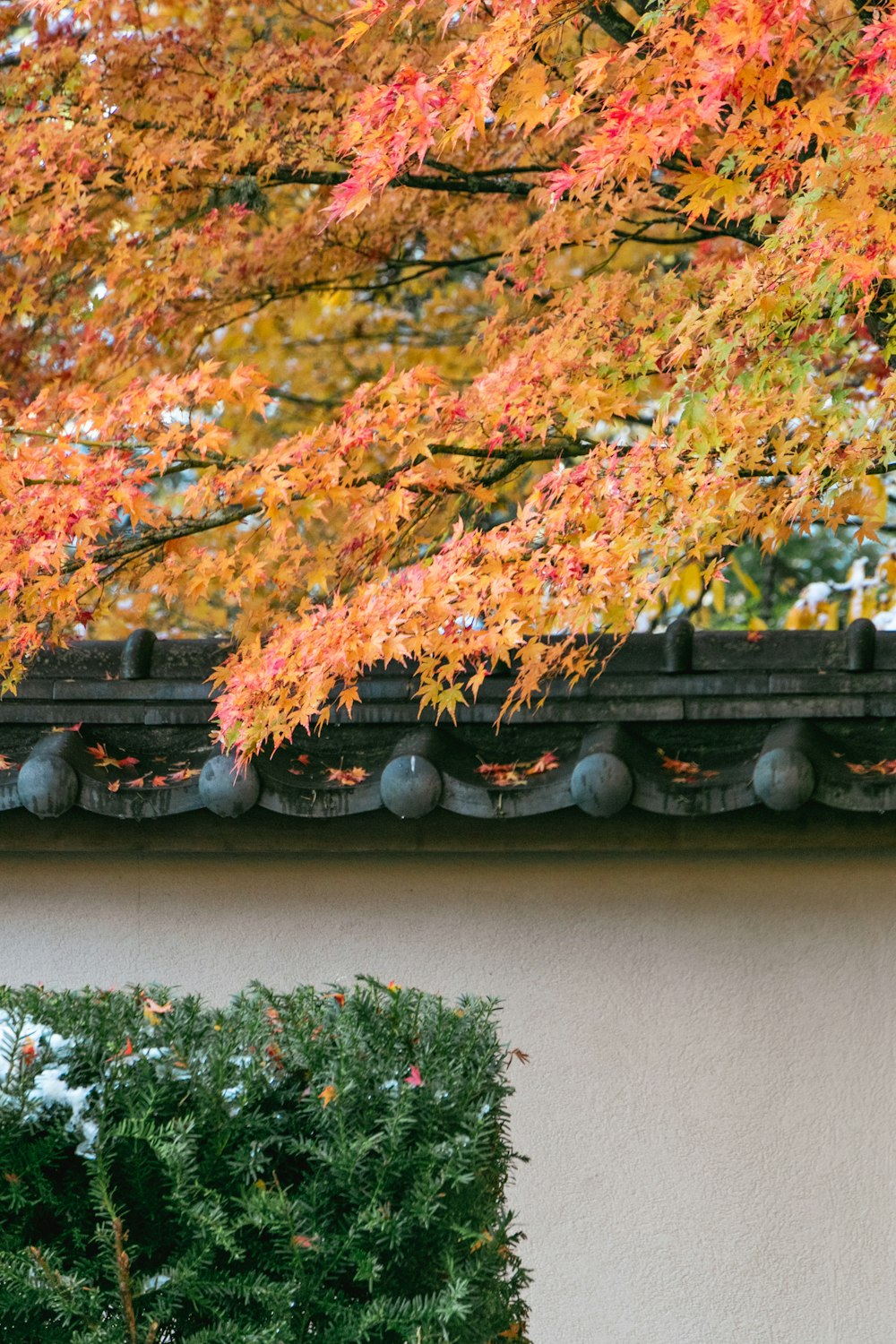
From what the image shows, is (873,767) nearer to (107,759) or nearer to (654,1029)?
(654,1029)

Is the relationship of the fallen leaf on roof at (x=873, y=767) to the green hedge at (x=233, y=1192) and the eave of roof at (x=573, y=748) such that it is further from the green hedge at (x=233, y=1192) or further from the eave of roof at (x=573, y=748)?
the green hedge at (x=233, y=1192)

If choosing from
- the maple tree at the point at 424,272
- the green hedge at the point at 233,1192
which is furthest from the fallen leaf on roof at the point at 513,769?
the green hedge at the point at 233,1192

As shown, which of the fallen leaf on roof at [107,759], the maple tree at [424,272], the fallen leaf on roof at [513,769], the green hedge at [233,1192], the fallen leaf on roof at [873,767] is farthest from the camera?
the fallen leaf on roof at [107,759]

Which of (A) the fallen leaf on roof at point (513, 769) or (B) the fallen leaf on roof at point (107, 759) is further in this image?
(B) the fallen leaf on roof at point (107, 759)

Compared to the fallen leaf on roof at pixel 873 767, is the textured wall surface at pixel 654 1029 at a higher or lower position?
lower

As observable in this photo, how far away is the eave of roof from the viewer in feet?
13.0

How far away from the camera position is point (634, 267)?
7.44 m

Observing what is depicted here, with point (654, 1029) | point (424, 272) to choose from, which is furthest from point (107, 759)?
point (424, 272)

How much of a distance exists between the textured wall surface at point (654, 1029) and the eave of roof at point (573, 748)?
52 cm

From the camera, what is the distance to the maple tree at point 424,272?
3.28 metres

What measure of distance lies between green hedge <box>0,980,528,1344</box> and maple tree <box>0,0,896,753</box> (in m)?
1.19

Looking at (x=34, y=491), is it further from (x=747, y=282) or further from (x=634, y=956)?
(x=634, y=956)

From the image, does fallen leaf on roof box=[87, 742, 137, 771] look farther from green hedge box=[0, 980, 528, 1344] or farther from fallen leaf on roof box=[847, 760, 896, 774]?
fallen leaf on roof box=[847, 760, 896, 774]

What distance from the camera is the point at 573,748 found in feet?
13.6
